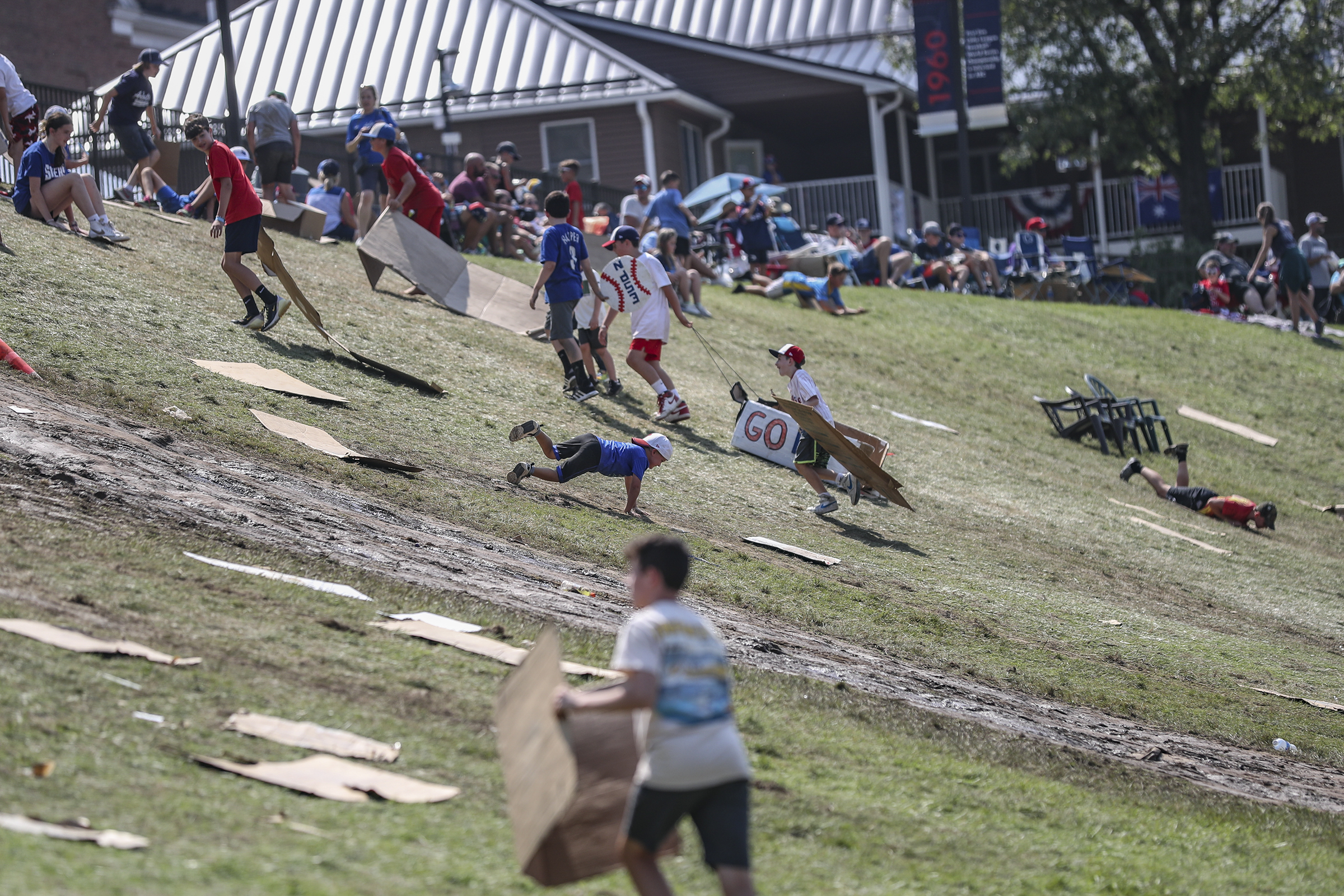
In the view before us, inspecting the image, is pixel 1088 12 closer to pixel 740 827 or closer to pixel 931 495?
pixel 931 495

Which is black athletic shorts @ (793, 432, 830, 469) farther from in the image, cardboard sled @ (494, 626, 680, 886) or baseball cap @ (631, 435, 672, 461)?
cardboard sled @ (494, 626, 680, 886)

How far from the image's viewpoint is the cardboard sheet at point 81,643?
19.8 feet

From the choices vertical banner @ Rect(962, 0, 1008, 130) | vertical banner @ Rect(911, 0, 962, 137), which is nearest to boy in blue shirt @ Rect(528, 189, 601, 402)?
vertical banner @ Rect(911, 0, 962, 137)

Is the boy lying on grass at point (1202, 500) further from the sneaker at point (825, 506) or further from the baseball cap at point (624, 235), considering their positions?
the baseball cap at point (624, 235)

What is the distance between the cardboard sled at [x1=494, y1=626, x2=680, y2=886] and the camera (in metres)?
4.21

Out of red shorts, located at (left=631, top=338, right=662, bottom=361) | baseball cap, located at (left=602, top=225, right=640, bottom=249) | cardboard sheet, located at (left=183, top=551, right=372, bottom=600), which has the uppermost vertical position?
baseball cap, located at (left=602, top=225, right=640, bottom=249)

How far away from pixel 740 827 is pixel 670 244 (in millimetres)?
16018

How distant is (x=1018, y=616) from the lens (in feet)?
34.3

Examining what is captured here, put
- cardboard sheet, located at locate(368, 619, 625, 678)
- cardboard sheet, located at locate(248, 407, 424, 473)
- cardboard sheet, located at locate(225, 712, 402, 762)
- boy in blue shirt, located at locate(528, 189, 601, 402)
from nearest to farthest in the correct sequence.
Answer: cardboard sheet, located at locate(225, 712, 402, 762) < cardboard sheet, located at locate(368, 619, 625, 678) < cardboard sheet, located at locate(248, 407, 424, 473) < boy in blue shirt, located at locate(528, 189, 601, 402)

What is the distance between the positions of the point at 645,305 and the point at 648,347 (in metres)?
0.42

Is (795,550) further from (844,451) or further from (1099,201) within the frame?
(1099,201)

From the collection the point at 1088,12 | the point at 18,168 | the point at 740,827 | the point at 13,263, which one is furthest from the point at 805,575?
the point at 1088,12

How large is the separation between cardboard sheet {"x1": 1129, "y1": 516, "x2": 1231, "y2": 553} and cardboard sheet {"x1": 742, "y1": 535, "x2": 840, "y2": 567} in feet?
16.8

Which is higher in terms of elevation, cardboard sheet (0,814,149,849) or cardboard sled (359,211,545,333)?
cardboard sled (359,211,545,333)
